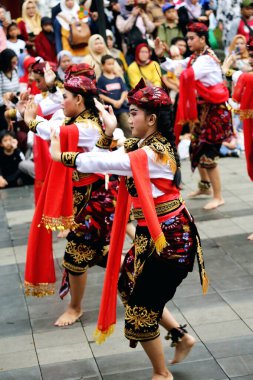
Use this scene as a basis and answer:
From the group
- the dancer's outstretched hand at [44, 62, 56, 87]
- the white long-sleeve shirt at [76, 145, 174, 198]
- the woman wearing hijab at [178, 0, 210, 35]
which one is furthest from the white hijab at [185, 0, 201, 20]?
the white long-sleeve shirt at [76, 145, 174, 198]

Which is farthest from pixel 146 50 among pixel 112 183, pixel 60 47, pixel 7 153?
pixel 112 183

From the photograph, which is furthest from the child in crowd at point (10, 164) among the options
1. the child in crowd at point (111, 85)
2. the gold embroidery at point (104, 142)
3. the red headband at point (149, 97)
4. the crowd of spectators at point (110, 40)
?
the red headband at point (149, 97)

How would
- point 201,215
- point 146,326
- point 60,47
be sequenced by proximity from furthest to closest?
point 60,47
point 201,215
point 146,326

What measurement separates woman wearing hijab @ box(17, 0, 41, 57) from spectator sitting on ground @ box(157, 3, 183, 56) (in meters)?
2.14

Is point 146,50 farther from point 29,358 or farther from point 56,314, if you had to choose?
point 29,358

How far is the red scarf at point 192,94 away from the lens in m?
8.92

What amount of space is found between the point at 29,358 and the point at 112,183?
150 centimetres

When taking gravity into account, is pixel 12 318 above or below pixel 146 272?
below

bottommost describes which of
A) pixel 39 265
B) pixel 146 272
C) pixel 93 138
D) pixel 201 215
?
pixel 201 215

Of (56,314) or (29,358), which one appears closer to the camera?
(29,358)

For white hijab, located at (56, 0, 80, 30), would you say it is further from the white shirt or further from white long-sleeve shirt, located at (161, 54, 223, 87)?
white long-sleeve shirt, located at (161, 54, 223, 87)

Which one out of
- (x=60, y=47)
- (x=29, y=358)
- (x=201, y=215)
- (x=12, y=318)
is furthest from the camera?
(x=60, y=47)

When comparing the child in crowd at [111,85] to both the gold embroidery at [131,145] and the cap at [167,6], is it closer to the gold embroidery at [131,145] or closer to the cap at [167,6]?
the cap at [167,6]

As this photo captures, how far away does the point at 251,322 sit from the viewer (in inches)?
230
